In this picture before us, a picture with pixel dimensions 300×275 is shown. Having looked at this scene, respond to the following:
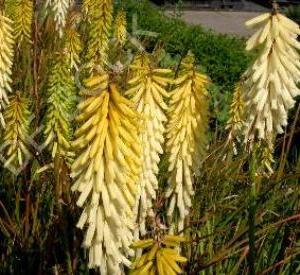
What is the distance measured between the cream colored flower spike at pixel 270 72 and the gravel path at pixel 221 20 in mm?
15255

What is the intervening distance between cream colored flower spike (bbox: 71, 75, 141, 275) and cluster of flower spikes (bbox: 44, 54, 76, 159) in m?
0.86

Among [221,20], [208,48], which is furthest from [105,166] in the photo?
[221,20]

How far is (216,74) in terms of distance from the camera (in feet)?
32.2

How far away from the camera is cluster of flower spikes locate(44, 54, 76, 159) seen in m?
3.27

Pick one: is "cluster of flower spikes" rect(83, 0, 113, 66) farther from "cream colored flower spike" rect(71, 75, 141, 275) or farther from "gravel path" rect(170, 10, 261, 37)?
"gravel path" rect(170, 10, 261, 37)

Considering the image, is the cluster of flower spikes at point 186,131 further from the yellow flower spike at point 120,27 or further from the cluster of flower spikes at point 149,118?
the yellow flower spike at point 120,27

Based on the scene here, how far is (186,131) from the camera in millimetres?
2711

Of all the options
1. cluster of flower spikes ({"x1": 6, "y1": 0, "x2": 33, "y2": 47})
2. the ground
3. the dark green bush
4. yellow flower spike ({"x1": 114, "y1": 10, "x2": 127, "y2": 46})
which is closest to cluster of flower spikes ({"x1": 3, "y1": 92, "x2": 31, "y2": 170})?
cluster of flower spikes ({"x1": 6, "y1": 0, "x2": 33, "y2": 47})

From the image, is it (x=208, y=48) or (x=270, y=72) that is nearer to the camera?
(x=270, y=72)

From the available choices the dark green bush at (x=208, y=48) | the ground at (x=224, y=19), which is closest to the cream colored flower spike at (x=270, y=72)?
the dark green bush at (x=208, y=48)

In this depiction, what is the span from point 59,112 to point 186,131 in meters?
0.94

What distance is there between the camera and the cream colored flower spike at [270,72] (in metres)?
2.32

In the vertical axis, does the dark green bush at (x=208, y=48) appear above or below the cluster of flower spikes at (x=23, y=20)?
below

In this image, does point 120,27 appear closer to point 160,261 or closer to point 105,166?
point 105,166
